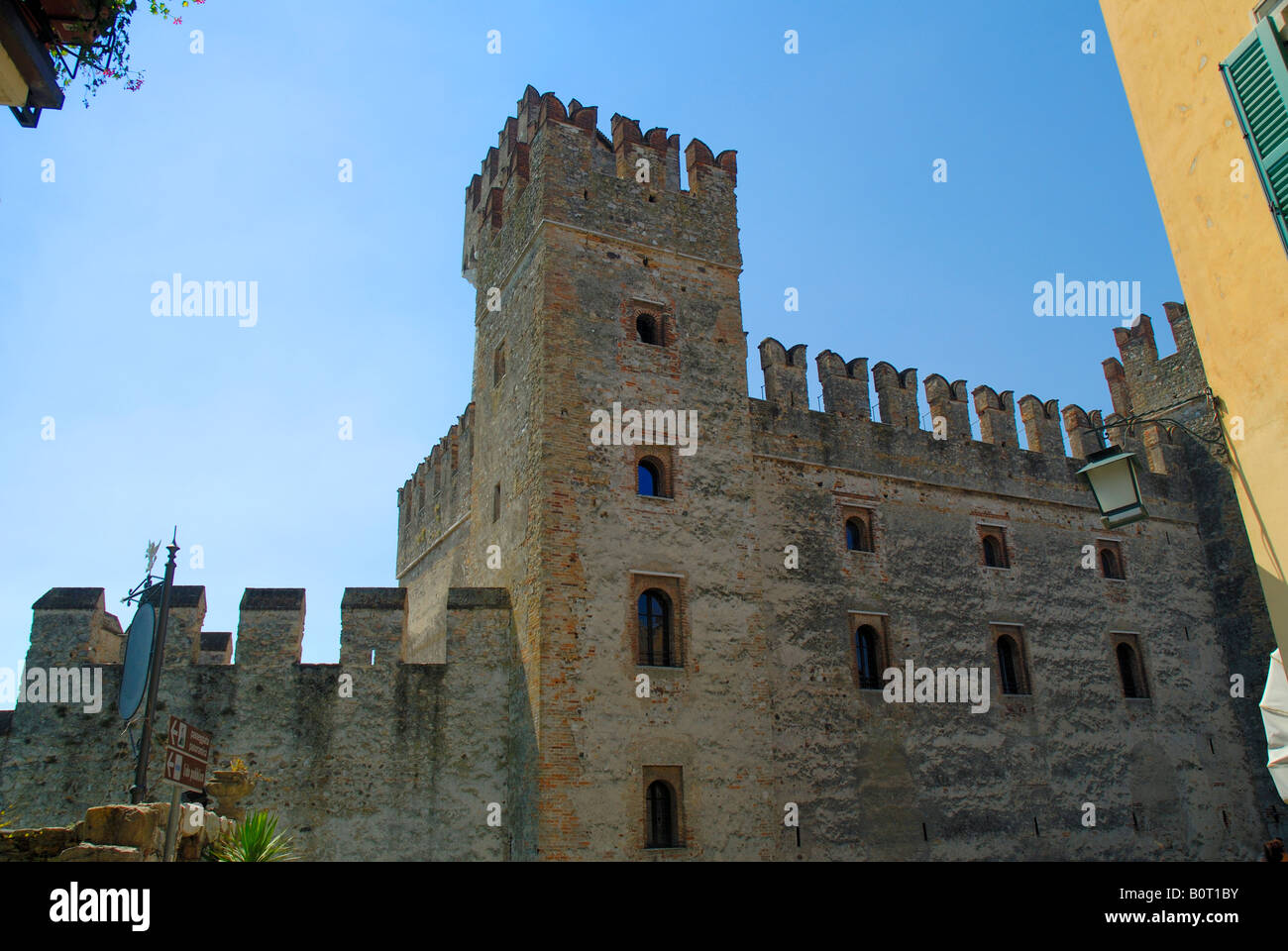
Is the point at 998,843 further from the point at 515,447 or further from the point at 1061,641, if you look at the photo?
the point at 515,447

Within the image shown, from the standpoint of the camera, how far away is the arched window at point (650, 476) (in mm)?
14156

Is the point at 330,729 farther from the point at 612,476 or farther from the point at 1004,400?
the point at 1004,400

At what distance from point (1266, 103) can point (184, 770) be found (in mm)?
8007

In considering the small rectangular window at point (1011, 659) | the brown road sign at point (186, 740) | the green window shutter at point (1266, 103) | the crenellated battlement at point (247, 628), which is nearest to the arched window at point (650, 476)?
the crenellated battlement at point (247, 628)

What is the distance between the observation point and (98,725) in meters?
12.4

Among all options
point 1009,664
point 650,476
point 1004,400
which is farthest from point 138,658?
point 1004,400

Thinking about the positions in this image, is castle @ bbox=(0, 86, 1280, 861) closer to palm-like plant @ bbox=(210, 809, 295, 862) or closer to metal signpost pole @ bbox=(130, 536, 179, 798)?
palm-like plant @ bbox=(210, 809, 295, 862)

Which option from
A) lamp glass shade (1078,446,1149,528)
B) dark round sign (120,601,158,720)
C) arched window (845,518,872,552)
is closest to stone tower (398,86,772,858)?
arched window (845,518,872,552)

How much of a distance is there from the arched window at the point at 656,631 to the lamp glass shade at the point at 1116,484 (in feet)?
26.2

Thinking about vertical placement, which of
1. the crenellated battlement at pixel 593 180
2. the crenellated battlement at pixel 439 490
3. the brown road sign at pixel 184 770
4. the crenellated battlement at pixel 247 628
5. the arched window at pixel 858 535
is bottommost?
the brown road sign at pixel 184 770

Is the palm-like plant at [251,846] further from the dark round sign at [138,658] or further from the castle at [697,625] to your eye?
the castle at [697,625]

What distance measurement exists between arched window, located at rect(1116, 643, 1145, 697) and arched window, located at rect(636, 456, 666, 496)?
1066 cm

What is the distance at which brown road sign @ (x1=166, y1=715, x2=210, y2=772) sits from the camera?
20.7 ft
